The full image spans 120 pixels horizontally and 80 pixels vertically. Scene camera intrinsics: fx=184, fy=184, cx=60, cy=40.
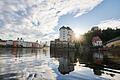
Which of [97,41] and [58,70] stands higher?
[97,41]

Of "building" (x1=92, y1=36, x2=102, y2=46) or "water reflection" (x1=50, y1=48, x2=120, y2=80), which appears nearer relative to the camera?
"water reflection" (x1=50, y1=48, x2=120, y2=80)

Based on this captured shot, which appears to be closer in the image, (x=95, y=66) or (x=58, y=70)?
(x=58, y=70)

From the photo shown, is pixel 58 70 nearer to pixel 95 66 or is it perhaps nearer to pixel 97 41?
pixel 95 66

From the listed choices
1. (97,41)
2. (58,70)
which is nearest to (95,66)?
(58,70)

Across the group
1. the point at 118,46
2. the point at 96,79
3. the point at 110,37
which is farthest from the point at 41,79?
the point at 110,37

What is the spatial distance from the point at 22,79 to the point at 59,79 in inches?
116

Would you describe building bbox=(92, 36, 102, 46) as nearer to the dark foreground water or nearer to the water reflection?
the water reflection

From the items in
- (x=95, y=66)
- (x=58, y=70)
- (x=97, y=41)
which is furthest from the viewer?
(x=97, y=41)

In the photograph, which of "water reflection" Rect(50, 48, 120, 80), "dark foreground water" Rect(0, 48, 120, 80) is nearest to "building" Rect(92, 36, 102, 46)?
"water reflection" Rect(50, 48, 120, 80)

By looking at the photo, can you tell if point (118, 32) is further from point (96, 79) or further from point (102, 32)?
point (96, 79)

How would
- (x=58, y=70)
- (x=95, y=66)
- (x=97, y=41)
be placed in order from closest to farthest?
1. (x=58, y=70)
2. (x=95, y=66)
3. (x=97, y=41)

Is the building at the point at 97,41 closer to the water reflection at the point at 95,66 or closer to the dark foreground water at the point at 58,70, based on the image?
the water reflection at the point at 95,66

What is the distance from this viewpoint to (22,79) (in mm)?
13898

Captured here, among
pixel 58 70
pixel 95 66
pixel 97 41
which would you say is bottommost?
pixel 58 70
